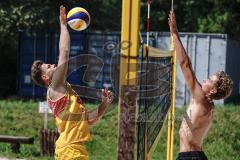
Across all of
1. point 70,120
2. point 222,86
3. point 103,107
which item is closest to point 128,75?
point 222,86

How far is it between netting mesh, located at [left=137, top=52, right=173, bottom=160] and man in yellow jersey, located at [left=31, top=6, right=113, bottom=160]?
62 cm

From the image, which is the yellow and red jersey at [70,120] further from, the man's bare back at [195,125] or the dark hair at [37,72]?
the man's bare back at [195,125]

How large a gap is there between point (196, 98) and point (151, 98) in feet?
6.84

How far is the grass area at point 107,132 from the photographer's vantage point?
523 inches

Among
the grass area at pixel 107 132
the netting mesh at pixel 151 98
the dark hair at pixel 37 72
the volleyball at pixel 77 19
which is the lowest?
the grass area at pixel 107 132

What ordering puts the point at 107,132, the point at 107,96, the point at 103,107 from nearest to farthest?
the point at 107,96, the point at 103,107, the point at 107,132

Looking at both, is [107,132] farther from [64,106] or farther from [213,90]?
[213,90]

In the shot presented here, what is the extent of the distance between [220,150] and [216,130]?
4.15 feet

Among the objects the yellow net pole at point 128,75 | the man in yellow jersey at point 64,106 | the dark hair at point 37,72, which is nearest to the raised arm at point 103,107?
the man in yellow jersey at point 64,106

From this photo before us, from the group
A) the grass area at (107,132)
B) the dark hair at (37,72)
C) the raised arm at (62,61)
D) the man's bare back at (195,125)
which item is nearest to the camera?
the man's bare back at (195,125)

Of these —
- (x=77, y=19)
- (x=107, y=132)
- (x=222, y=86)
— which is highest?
(x=77, y=19)

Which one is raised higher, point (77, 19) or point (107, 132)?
point (77, 19)

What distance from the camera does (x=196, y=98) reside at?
5602 mm

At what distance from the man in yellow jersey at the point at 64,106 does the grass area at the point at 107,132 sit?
6.11 m
